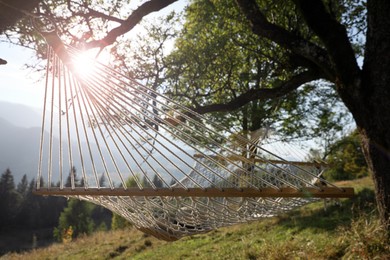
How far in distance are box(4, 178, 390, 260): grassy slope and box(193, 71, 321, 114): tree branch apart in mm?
1165

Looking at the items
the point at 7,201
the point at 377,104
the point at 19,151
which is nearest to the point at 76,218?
the point at 7,201

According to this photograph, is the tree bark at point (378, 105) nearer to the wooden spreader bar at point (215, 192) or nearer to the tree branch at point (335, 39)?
the tree branch at point (335, 39)

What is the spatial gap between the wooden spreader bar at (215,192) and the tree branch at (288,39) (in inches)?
45.2

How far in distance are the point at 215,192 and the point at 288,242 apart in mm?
1553

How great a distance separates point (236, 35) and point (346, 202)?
3.12 metres

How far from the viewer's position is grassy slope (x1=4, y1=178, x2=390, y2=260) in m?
2.10

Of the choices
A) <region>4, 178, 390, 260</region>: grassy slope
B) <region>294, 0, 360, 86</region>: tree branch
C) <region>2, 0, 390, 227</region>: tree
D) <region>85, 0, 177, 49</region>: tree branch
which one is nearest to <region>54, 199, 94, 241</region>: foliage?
<region>4, 178, 390, 260</region>: grassy slope

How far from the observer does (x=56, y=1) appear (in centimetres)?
389

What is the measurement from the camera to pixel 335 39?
6.82ft

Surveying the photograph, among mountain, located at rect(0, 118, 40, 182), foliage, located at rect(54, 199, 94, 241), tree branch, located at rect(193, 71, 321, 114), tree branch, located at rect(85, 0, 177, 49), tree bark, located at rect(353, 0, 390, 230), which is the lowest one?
foliage, located at rect(54, 199, 94, 241)

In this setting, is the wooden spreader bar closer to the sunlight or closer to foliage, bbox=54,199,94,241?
the sunlight

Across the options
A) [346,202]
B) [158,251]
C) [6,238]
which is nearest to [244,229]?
[158,251]

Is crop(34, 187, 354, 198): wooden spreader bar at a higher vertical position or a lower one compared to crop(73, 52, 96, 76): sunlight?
lower

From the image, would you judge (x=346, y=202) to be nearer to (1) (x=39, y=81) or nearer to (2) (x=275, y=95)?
(2) (x=275, y=95)
